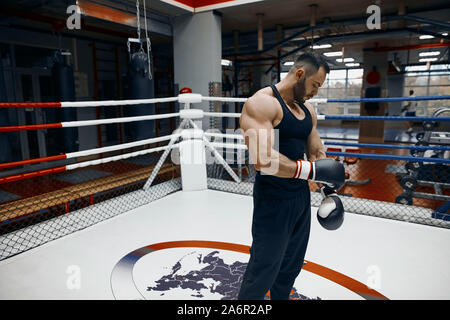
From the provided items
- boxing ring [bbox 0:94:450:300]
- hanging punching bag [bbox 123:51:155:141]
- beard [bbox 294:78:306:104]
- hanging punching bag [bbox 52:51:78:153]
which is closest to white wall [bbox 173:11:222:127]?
hanging punching bag [bbox 123:51:155:141]

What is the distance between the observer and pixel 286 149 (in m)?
1.34

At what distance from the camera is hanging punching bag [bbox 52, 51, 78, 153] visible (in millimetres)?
5125

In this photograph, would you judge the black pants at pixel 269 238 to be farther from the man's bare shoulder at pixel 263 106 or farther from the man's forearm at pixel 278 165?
the man's bare shoulder at pixel 263 106

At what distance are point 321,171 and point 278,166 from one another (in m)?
0.19

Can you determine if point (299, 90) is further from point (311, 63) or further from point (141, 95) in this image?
point (141, 95)

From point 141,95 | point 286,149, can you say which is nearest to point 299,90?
point 286,149

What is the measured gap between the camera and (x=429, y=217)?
8.51 ft

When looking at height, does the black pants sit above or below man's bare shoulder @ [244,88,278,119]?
below

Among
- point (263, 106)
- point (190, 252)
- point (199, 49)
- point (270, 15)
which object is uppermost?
point (270, 15)

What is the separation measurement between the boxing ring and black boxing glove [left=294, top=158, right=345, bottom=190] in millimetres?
739

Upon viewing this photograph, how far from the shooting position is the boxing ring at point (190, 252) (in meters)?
1.74

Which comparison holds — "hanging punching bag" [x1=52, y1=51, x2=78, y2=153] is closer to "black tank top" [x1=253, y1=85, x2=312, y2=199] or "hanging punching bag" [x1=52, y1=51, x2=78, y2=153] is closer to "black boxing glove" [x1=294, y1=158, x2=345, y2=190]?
"black tank top" [x1=253, y1=85, x2=312, y2=199]

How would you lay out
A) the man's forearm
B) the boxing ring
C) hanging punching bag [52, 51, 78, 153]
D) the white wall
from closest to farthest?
the man's forearm, the boxing ring, the white wall, hanging punching bag [52, 51, 78, 153]
